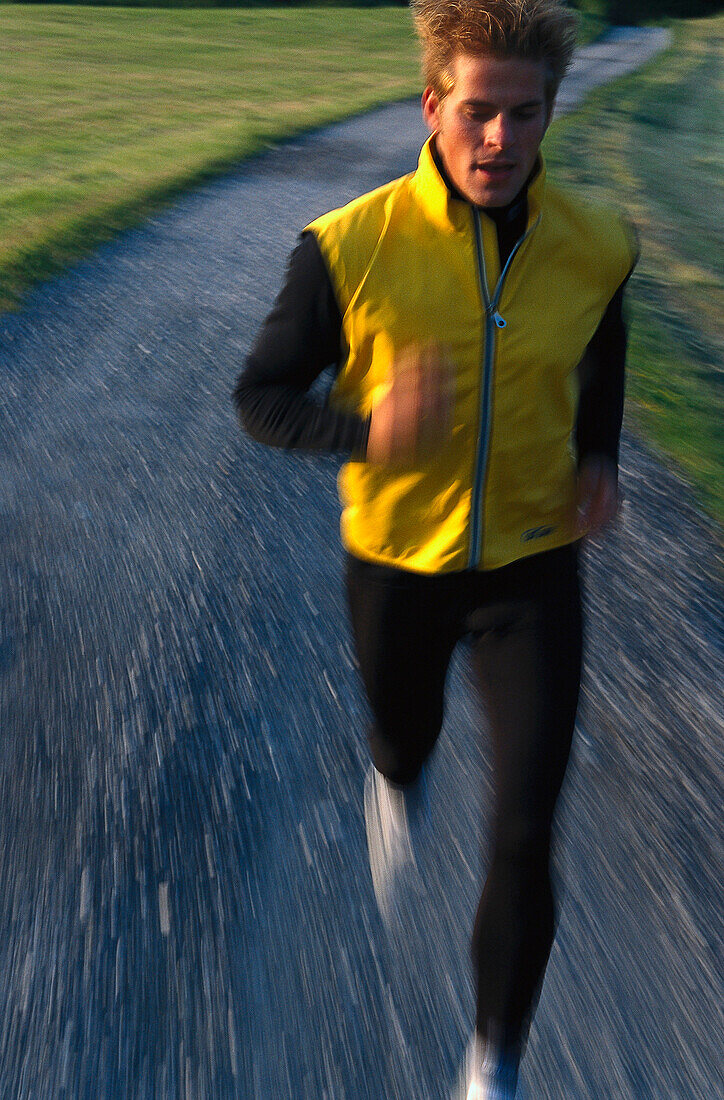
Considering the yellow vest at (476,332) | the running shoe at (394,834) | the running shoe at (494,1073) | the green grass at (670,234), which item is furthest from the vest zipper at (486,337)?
the green grass at (670,234)


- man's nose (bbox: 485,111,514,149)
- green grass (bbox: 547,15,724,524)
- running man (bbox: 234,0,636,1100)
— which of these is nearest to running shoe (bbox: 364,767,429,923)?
running man (bbox: 234,0,636,1100)

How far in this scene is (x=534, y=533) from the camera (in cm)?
227

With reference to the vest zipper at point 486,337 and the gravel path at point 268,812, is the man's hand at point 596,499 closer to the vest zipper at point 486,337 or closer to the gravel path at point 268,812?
the vest zipper at point 486,337

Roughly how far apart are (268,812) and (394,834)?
0.43m

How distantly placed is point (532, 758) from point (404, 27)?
40.2 meters

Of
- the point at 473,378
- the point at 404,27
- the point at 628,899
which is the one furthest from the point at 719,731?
the point at 404,27

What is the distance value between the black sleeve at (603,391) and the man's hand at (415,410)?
455mm

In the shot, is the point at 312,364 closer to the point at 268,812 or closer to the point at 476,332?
the point at 476,332

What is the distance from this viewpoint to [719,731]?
130 inches

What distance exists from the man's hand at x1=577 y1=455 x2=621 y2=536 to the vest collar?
1.90 feet

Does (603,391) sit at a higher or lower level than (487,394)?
lower

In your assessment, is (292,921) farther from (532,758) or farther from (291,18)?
(291,18)

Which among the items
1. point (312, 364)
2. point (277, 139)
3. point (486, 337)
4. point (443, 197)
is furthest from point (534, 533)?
point (277, 139)

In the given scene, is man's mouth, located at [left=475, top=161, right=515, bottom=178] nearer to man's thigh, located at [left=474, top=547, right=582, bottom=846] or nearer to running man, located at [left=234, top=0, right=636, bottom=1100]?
running man, located at [left=234, top=0, right=636, bottom=1100]
